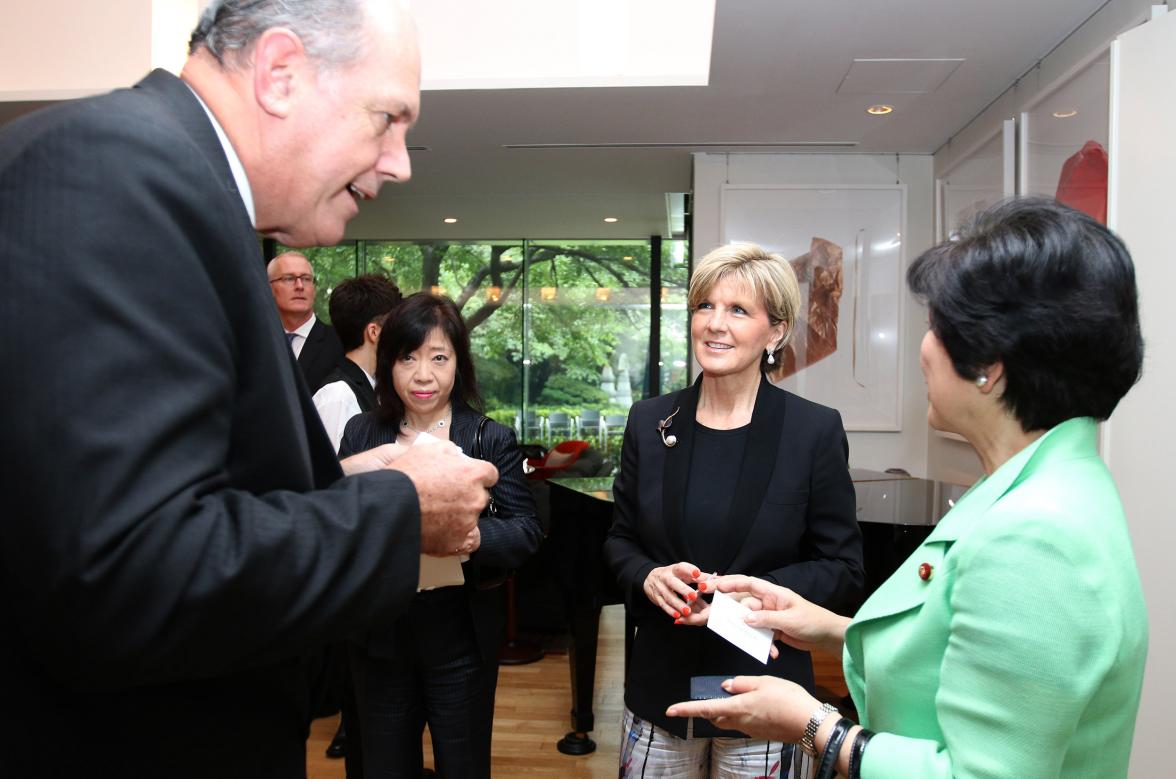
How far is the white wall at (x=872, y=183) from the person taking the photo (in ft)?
22.1

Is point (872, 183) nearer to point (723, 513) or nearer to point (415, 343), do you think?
point (415, 343)

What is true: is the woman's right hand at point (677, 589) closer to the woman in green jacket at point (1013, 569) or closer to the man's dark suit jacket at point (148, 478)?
the woman in green jacket at point (1013, 569)

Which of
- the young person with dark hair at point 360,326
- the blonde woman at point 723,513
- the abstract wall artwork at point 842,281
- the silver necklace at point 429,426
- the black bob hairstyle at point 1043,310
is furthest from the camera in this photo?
the abstract wall artwork at point 842,281

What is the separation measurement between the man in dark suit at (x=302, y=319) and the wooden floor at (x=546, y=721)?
173 cm

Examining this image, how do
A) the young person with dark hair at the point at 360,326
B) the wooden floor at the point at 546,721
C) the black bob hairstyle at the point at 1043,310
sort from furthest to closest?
the wooden floor at the point at 546,721 < the young person with dark hair at the point at 360,326 < the black bob hairstyle at the point at 1043,310

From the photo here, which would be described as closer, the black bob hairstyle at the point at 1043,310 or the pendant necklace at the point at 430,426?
the black bob hairstyle at the point at 1043,310

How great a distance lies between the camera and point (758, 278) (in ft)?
7.53

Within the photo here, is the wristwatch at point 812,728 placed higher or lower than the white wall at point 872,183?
lower

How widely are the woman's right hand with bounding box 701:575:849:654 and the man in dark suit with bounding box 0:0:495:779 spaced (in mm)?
864

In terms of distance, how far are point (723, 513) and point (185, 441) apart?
5.12 feet

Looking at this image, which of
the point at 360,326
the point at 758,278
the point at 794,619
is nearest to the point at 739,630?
the point at 794,619

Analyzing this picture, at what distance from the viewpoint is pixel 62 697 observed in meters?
0.82

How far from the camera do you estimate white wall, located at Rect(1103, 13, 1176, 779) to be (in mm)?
2846

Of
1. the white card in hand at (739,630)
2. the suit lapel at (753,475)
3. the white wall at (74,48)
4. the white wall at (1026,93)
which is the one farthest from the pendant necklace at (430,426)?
the white wall at (74,48)
